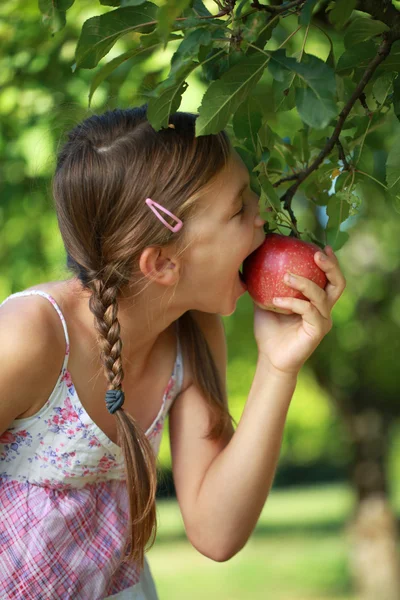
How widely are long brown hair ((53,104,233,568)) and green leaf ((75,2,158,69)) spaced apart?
48cm

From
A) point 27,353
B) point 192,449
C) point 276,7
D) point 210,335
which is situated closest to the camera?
point 276,7

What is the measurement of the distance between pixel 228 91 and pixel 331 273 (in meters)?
0.64

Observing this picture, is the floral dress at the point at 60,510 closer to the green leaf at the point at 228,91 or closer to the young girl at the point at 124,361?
the young girl at the point at 124,361

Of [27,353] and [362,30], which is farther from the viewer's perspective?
[27,353]

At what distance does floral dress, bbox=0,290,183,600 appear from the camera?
192 centimetres

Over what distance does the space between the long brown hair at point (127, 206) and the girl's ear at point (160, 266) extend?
0.08 feet

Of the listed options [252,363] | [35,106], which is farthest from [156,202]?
[252,363]

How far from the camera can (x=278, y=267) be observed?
5.87ft

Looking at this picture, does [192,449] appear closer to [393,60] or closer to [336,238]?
[336,238]

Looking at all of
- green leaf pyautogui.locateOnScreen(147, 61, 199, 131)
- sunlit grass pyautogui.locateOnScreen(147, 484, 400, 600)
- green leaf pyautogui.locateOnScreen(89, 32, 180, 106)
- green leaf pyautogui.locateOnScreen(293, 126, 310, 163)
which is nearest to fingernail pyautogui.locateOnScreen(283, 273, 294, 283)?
green leaf pyautogui.locateOnScreen(293, 126, 310, 163)

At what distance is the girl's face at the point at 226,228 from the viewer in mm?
1826

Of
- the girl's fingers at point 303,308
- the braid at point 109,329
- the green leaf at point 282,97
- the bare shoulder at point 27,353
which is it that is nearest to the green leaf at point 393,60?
the green leaf at point 282,97

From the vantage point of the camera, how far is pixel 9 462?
6.48 feet


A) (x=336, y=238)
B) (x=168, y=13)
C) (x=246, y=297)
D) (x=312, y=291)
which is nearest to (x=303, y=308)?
(x=312, y=291)
